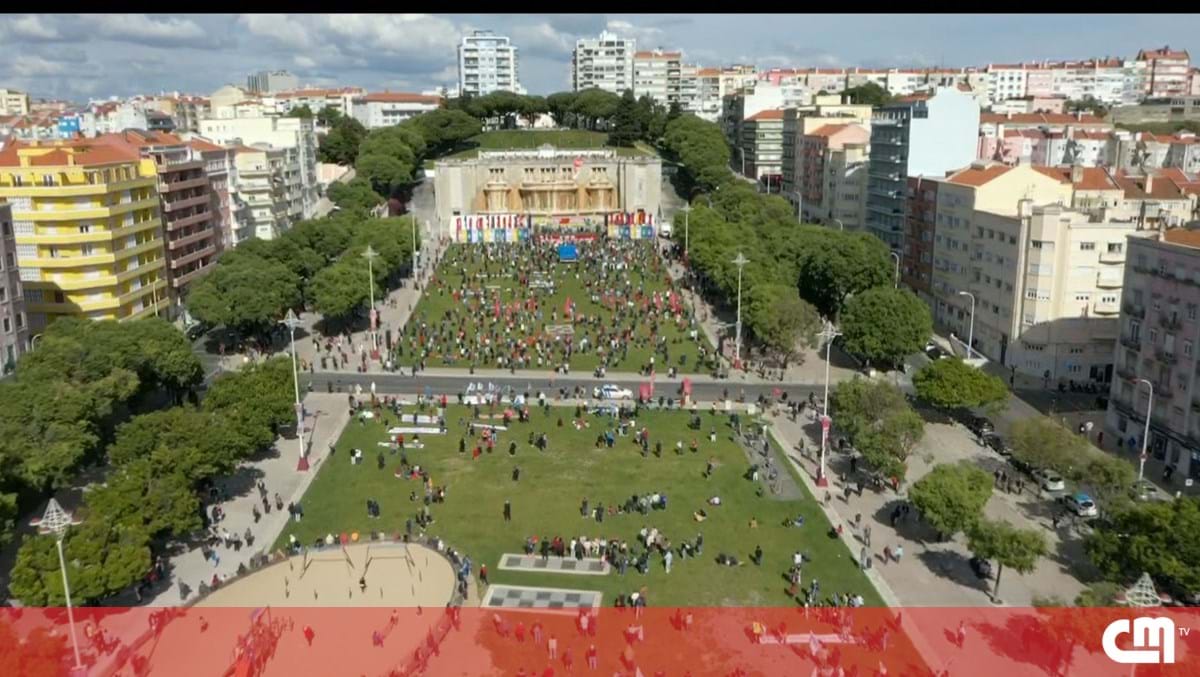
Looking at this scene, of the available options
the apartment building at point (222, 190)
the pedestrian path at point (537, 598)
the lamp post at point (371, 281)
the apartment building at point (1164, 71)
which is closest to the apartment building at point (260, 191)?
the apartment building at point (222, 190)

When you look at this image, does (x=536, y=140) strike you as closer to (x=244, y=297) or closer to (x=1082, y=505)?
(x=244, y=297)

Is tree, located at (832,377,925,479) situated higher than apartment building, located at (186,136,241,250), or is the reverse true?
apartment building, located at (186,136,241,250)

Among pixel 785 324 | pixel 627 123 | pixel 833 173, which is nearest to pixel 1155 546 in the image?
pixel 785 324

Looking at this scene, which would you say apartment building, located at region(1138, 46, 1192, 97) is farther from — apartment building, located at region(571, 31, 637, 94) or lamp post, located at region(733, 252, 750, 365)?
lamp post, located at region(733, 252, 750, 365)

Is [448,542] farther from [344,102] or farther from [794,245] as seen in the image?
[344,102]

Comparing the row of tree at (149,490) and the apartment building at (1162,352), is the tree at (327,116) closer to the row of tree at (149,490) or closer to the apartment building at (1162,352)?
the row of tree at (149,490)

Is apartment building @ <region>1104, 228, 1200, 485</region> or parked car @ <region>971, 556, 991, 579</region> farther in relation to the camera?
apartment building @ <region>1104, 228, 1200, 485</region>

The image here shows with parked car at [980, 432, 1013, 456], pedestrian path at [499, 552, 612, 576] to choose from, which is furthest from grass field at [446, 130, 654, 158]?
pedestrian path at [499, 552, 612, 576]
